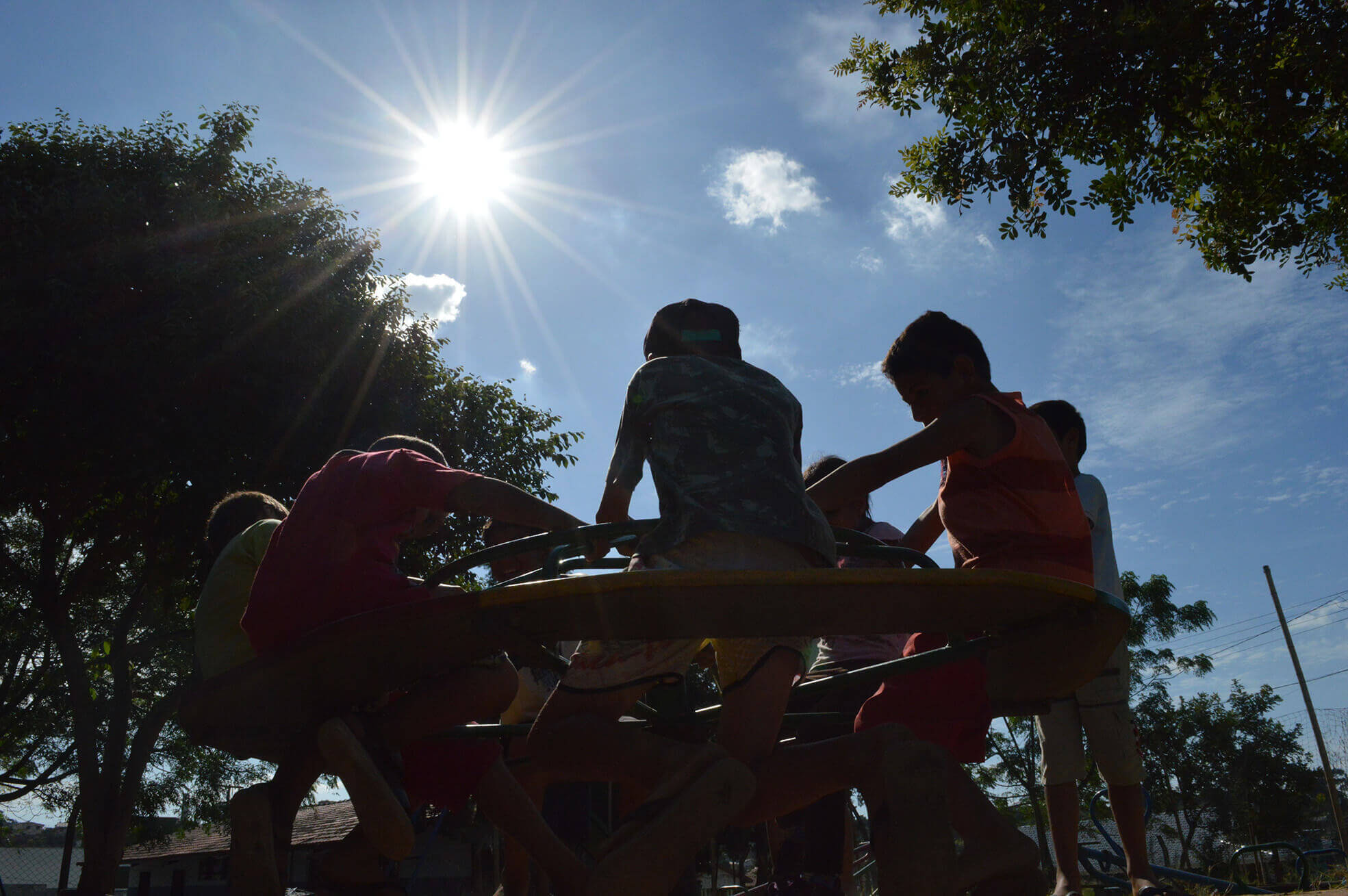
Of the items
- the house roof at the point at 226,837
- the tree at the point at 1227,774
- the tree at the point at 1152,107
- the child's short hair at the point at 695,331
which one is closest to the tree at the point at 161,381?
the tree at the point at 1152,107

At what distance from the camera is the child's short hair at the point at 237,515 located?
2.90 meters

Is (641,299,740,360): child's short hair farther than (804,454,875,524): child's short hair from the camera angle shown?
No

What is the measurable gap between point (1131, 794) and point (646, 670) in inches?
73.9

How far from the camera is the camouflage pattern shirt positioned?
1.91m

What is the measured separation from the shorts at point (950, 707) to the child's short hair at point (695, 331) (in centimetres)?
95

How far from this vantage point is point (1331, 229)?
650cm

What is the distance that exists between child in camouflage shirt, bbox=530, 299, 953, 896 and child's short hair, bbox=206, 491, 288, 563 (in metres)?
1.47

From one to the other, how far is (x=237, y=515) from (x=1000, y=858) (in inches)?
99.0

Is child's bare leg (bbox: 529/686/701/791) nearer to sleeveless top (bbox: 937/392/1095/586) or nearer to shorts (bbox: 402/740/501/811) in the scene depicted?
shorts (bbox: 402/740/501/811)

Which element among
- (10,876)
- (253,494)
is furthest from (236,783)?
(10,876)

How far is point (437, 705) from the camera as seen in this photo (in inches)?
73.6

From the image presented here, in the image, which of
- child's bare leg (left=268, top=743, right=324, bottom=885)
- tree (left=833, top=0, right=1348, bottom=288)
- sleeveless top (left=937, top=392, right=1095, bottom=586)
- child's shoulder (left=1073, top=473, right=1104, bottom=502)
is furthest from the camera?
tree (left=833, top=0, right=1348, bottom=288)

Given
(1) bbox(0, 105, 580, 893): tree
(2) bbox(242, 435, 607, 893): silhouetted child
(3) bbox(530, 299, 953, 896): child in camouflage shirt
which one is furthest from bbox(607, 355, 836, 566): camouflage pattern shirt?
(1) bbox(0, 105, 580, 893): tree

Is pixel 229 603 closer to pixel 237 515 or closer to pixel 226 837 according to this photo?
pixel 237 515
